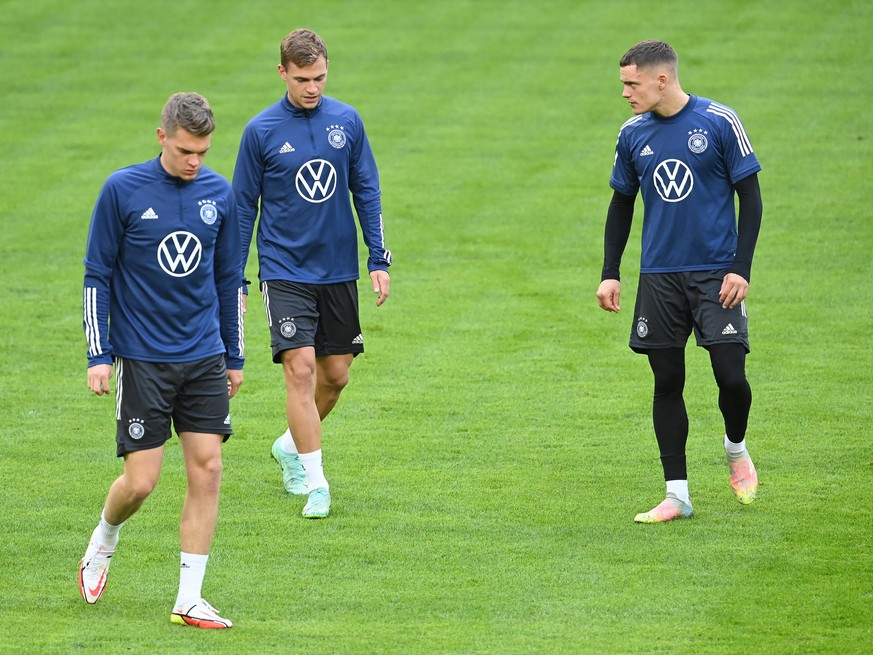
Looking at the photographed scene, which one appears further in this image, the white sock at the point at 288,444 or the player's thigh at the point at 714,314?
the white sock at the point at 288,444

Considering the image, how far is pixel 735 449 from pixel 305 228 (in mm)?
2630

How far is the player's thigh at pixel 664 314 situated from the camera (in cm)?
741

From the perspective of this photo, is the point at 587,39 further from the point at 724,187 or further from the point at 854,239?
the point at 724,187

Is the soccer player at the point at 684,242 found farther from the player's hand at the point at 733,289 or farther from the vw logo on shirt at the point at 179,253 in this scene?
the vw logo on shirt at the point at 179,253

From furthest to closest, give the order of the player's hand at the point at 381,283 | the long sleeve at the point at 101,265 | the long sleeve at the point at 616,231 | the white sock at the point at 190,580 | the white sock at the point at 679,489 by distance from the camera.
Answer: the player's hand at the point at 381,283, the long sleeve at the point at 616,231, the white sock at the point at 679,489, the white sock at the point at 190,580, the long sleeve at the point at 101,265

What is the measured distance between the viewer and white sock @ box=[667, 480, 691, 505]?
7398 mm

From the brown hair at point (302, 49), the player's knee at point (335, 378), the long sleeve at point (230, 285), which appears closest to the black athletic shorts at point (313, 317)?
the player's knee at point (335, 378)

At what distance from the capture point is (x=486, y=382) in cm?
1034

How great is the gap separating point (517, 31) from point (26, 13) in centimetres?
851

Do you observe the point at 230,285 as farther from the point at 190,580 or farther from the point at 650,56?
the point at 650,56

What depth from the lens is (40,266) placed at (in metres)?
13.8

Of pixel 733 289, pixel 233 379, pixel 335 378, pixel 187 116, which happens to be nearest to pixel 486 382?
pixel 335 378

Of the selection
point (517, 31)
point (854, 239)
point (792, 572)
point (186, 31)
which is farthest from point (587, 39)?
point (792, 572)

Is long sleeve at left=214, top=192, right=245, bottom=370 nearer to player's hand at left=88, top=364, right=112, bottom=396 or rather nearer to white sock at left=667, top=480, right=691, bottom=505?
player's hand at left=88, top=364, right=112, bottom=396
